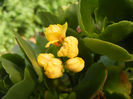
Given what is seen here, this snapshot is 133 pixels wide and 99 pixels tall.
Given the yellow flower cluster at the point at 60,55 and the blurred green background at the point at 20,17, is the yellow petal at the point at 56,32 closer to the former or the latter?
the yellow flower cluster at the point at 60,55

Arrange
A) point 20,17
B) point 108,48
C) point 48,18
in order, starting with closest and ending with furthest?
point 108,48 < point 48,18 < point 20,17

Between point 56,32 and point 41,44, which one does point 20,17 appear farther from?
point 56,32

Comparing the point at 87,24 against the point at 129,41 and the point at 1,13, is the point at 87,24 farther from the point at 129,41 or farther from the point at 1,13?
the point at 1,13

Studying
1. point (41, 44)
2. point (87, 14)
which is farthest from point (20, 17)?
point (87, 14)

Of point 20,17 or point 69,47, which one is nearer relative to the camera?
point 69,47

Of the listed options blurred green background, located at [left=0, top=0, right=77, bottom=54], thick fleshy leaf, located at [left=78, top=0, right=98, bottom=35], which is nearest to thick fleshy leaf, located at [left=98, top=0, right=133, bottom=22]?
thick fleshy leaf, located at [left=78, top=0, right=98, bottom=35]

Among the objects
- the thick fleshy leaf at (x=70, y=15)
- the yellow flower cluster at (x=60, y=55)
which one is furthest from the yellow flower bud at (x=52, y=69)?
the thick fleshy leaf at (x=70, y=15)

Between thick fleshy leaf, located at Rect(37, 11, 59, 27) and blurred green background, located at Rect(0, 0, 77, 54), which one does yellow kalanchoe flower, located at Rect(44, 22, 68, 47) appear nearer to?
thick fleshy leaf, located at Rect(37, 11, 59, 27)
